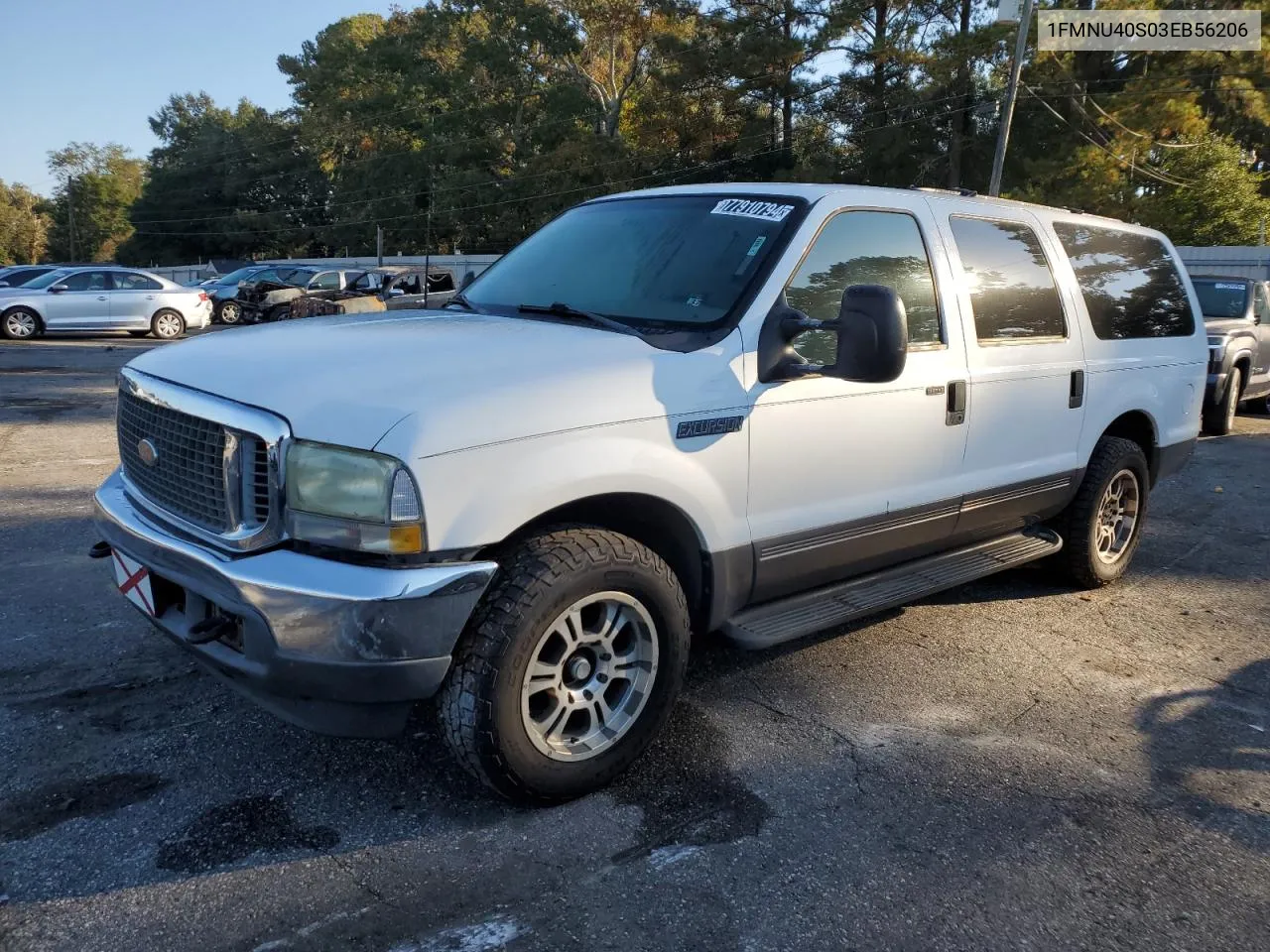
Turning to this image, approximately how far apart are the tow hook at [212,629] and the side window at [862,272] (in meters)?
2.01

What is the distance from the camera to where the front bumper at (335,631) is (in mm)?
2568

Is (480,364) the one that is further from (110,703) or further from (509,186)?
(509,186)

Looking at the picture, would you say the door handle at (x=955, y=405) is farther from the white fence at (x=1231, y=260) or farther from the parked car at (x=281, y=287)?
the white fence at (x=1231, y=260)

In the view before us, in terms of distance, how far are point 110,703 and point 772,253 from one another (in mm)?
2869

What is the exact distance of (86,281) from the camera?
20031mm

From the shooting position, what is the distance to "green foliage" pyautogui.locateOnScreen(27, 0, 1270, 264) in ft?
96.7

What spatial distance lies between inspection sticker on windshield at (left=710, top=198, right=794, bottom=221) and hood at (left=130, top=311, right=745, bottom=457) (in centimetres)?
63

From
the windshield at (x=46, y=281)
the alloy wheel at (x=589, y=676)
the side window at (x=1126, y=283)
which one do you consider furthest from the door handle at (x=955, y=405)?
the windshield at (x=46, y=281)

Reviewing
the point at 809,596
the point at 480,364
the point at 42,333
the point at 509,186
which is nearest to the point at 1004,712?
the point at 809,596

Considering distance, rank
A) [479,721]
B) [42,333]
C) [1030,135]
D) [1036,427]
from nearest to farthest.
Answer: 1. [479,721]
2. [1036,427]
3. [42,333]
4. [1030,135]

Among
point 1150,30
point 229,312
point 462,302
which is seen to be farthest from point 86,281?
point 1150,30

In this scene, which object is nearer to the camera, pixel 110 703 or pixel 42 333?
pixel 110 703

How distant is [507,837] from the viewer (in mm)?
2865

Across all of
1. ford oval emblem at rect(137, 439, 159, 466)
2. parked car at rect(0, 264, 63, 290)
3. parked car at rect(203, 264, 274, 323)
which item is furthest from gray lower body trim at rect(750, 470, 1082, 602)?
parked car at rect(203, 264, 274, 323)
